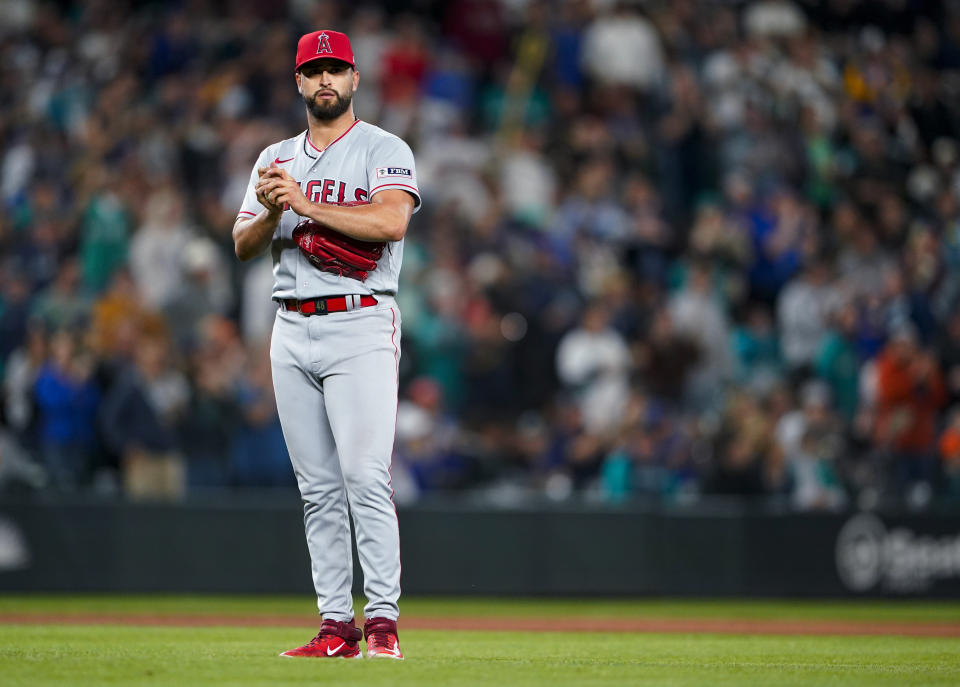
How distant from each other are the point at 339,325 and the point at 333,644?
1230mm

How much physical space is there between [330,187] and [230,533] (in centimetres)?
756

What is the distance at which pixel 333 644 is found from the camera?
6.00 m

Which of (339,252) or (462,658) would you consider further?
(462,658)

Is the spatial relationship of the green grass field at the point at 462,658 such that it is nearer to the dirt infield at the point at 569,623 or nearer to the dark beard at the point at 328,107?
the dirt infield at the point at 569,623

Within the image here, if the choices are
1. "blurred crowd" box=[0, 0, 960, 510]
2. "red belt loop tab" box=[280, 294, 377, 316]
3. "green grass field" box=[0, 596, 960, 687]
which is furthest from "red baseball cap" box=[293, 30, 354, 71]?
"blurred crowd" box=[0, 0, 960, 510]

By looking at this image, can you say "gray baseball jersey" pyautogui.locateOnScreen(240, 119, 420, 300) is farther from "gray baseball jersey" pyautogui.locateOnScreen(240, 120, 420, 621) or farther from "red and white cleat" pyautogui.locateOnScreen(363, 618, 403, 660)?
"red and white cleat" pyautogui.locateOnScreen(363, 618, 403, 660)

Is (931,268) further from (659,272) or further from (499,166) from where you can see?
(499,166)

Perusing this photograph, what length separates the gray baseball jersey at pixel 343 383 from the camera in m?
5.95

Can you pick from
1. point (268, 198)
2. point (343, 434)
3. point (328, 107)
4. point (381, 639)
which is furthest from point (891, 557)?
point (268, 198)

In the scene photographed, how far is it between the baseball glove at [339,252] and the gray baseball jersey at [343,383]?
0.03 meters

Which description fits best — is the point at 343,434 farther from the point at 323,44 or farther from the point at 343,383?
the point at 323,44

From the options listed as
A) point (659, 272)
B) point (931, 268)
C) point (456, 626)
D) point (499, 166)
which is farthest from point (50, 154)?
point (931, 268)

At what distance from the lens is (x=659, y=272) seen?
15.5 m

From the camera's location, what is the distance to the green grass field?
527 centimetres
